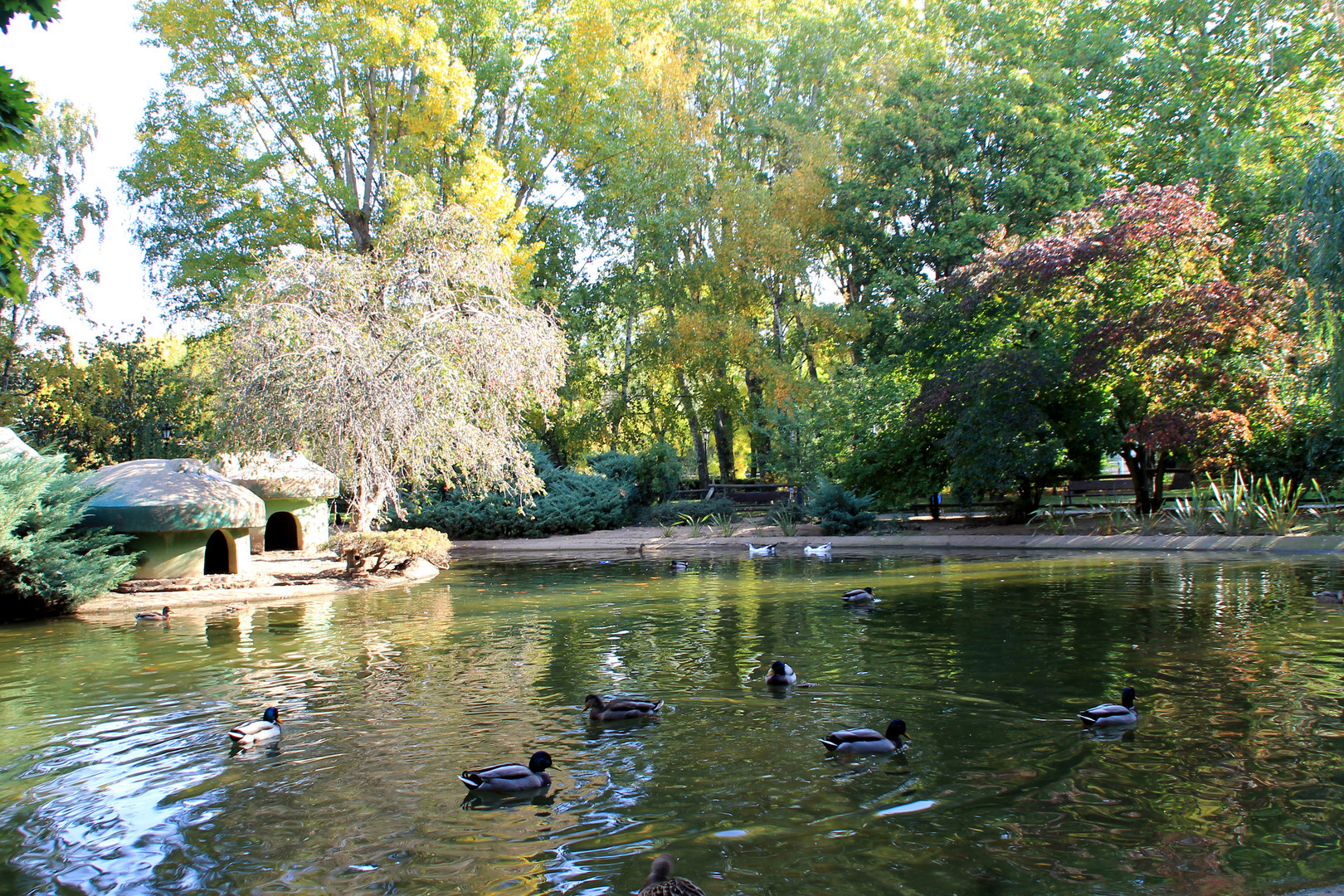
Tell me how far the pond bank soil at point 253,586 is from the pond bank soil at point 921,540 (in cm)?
764

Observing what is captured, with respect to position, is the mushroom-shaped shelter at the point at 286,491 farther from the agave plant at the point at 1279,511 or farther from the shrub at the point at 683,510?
the agave plant at the point at 1279,511

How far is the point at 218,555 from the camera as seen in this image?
21109 millimetres

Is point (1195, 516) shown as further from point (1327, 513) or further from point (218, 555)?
point (218, 555)

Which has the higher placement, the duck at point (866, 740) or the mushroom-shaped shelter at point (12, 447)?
the mushroom-shaped shelter at point (12, 447)

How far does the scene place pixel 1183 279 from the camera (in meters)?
21.8

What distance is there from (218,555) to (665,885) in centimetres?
1984

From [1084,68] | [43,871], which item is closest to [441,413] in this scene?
[43,871]

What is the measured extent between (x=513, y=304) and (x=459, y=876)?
57.4 feet

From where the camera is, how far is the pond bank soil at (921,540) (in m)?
18.7

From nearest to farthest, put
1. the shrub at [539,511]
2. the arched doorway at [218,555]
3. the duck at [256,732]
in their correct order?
the duck at [256,732]
the arched doorway at [218,555]
the shrub at [539,511]

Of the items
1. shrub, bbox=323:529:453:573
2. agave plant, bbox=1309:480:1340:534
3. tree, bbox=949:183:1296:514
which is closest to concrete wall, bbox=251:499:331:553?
shrub, bbox=323:529:453:573

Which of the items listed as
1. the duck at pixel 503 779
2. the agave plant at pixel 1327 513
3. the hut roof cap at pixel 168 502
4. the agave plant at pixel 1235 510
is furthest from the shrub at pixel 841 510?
the duck at pixel 503 779

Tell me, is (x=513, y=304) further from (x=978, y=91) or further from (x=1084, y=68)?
(x=1084, y=68)

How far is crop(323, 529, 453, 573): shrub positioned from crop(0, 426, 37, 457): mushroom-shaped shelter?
19.6ft
